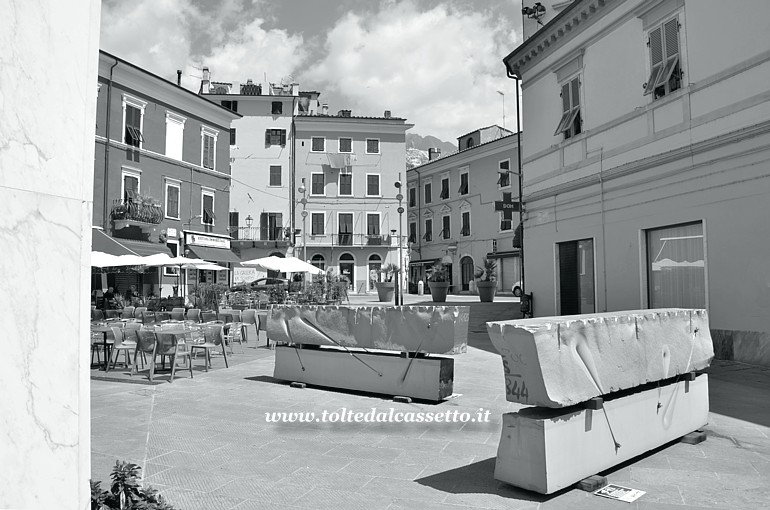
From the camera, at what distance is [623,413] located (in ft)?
14.9

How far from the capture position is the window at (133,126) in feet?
82.4

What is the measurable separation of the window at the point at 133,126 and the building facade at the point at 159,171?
0.04m

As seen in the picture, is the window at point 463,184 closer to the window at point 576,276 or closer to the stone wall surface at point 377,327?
the window at point 576,276

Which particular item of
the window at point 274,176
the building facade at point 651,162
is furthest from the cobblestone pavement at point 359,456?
the window at point 274,176

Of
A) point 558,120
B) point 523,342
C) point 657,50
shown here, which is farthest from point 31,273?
point 558,120

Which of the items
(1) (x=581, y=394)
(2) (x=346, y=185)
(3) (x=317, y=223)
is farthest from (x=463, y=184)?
(1) (x=581, y=394)

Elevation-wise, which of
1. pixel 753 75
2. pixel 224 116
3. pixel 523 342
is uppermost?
pixel 224 116

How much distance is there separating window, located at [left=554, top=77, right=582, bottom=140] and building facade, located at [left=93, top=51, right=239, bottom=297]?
17173 millimetres

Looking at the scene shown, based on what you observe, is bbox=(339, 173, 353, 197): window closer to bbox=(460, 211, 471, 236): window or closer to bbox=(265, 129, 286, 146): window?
bbox=(265, 129, 286, 146): window

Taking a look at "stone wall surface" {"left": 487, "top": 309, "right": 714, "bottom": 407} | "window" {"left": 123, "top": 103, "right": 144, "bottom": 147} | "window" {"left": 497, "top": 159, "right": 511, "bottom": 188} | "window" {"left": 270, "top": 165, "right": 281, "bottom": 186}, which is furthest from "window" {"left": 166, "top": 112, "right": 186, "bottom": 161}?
"stone wall surface" {"left": 487, "top": 309, "right": 714, "bottom": 407}

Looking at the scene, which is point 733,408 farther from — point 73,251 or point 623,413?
point 73,251

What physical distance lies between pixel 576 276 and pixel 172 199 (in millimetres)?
20298

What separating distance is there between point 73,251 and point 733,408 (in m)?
6.97

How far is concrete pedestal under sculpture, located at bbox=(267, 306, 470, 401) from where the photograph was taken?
6.96 m
